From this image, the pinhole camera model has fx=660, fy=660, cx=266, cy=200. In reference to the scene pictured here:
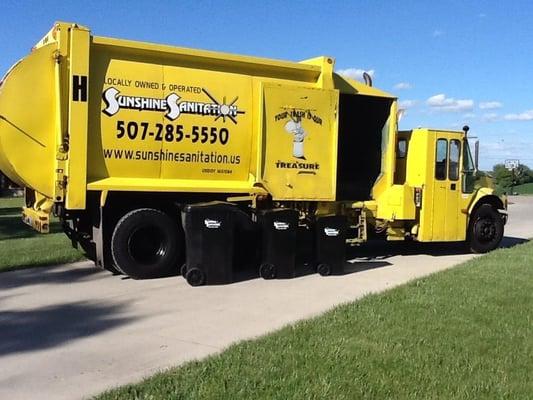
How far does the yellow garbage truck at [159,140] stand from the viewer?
9414 millimetres

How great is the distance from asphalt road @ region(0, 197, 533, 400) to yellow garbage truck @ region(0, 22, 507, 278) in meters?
0.90

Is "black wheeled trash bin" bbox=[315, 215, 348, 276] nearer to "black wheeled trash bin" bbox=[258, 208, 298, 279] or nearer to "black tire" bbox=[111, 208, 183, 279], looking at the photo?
"black wheeled trash bin" bbox=[258, 208, 298, 279]

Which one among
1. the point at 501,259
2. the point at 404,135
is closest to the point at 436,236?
the point at 501,259

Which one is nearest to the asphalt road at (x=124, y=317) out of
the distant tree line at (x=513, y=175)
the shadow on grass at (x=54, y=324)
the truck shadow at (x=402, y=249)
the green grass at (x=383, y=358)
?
the shadow on grass at (x=54, y=324)

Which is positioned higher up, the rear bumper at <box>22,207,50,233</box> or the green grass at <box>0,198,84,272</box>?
the rear bumper at <box>22,207,50,233</box>

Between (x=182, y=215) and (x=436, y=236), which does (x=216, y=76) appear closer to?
(x=182, y=215)

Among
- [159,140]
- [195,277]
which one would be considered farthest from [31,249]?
[195,277]

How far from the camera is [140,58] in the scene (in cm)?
995

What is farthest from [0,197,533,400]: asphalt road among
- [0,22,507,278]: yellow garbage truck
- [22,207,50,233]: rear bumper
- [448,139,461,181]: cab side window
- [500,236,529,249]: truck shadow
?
[500,236,529,249]: truck shadow

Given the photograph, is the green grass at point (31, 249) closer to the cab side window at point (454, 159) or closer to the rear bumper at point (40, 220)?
the rear bumper at point (40, 220)

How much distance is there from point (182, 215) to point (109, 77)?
231 cm

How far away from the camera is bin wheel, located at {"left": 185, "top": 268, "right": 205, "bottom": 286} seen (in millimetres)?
9638

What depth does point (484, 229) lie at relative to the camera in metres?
13.9

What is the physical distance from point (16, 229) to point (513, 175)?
59.9 m
